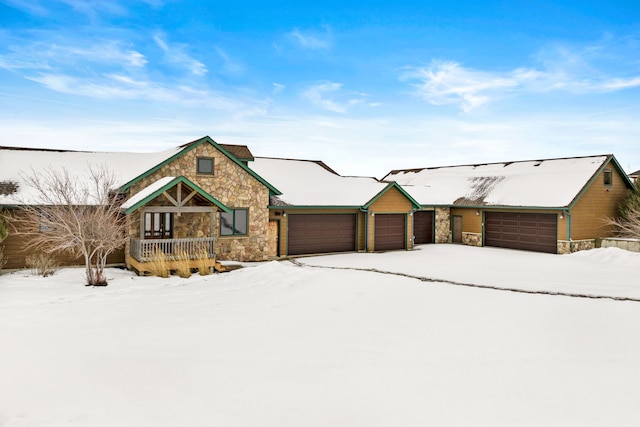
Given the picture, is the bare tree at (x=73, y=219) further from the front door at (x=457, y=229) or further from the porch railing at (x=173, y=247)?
the front door at (x=457, y=229)

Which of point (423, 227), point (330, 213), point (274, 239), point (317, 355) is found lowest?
point (317, 355)

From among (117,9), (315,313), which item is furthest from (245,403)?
(117,9)

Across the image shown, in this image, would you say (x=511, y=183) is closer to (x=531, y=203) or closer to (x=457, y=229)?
(x=531, y=203)

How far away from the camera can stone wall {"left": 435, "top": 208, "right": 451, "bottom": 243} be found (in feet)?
96.2

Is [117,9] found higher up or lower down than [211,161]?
higher up

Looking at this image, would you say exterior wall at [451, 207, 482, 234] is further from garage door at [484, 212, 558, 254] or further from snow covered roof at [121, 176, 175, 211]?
snow covered roof at [121, 176, 175, 211]

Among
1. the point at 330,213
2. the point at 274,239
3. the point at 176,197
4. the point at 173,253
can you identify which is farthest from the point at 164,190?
the point at 330,213

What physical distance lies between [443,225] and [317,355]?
23.3 metres

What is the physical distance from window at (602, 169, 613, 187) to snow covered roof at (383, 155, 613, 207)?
31.1 inches

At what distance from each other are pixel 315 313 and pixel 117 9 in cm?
1667

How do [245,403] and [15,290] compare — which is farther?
[15,290]

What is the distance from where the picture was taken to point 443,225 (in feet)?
97.1

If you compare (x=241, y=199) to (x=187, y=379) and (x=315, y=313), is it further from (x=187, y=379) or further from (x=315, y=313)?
(x=187, y=379)

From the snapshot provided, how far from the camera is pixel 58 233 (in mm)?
15578
